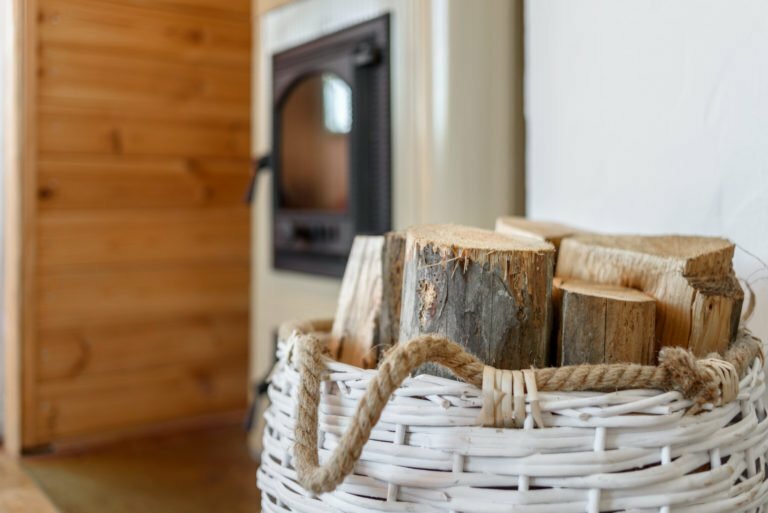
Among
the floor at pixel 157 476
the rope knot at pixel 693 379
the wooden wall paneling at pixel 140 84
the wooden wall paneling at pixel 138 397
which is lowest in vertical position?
the floor at pixel 157 476

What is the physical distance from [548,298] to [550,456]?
0.17 meters

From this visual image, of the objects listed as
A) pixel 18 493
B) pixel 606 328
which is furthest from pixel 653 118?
pixel 18 493

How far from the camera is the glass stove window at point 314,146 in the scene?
5.38ft

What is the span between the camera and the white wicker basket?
0.57m

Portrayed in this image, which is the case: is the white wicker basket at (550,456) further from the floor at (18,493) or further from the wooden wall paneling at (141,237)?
the wooden wall paneling at (141,237)

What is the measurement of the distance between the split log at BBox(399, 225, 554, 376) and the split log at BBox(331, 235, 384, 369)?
0.17 meters

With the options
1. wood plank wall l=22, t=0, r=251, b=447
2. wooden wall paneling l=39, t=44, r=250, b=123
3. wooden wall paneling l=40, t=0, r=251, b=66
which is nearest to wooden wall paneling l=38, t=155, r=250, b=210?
wood plank wall l=22, t=0, r=251, b=447

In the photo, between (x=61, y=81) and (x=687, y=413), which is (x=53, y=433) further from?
(x=687, y=413)

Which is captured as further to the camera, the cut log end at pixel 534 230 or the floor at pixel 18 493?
the floor at pixel 18 493

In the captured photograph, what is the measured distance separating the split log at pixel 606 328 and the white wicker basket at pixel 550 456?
0.32 ft

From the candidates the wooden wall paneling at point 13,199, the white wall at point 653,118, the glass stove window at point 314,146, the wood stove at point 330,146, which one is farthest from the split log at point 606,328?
the wooden wall paneling at point 13,199

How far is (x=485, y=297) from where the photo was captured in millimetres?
657

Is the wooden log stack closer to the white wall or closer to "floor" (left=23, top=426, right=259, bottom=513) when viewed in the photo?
the white wall

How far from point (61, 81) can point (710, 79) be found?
1588mm
